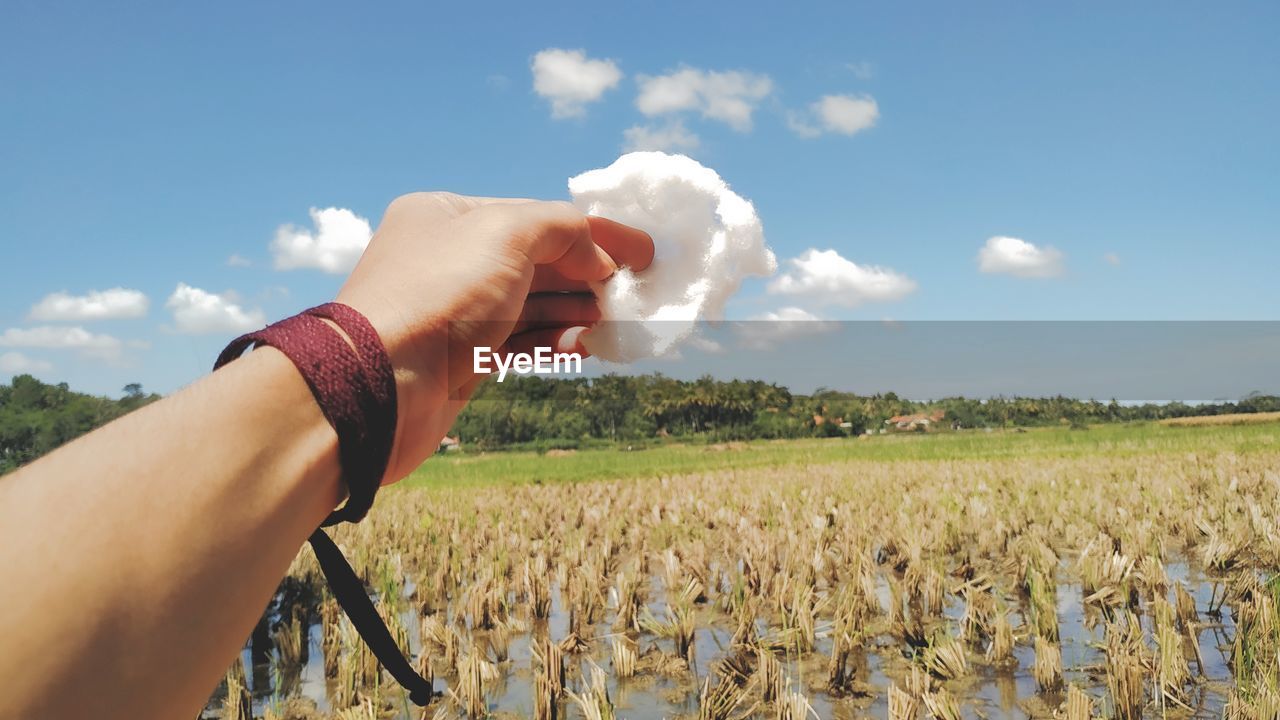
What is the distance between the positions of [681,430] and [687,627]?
42329mm

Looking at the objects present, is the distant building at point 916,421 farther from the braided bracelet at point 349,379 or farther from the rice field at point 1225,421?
the braided bracelet at point 349,379

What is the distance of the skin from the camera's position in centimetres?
65

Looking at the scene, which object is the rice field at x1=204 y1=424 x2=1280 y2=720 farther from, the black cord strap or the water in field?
the black cord strap

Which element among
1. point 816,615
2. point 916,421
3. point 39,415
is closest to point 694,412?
point 916,421

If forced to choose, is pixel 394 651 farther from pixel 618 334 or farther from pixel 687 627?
pixel 687 627

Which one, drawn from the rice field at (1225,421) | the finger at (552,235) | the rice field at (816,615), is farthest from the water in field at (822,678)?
the rice field at (1225,421)

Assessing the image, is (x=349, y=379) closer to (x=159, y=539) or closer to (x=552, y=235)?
(x=159, y=539)

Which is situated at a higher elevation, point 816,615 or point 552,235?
point 552,235

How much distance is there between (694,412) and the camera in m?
46.9

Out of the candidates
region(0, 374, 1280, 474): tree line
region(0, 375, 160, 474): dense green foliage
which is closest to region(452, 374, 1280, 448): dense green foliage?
region(0, 374, 1280, 474): tree line

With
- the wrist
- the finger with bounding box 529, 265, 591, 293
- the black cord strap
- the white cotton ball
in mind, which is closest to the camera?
the wrist

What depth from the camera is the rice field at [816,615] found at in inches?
127

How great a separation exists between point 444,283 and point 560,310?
70cm

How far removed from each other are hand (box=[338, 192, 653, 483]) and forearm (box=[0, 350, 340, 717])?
20 centimetres
